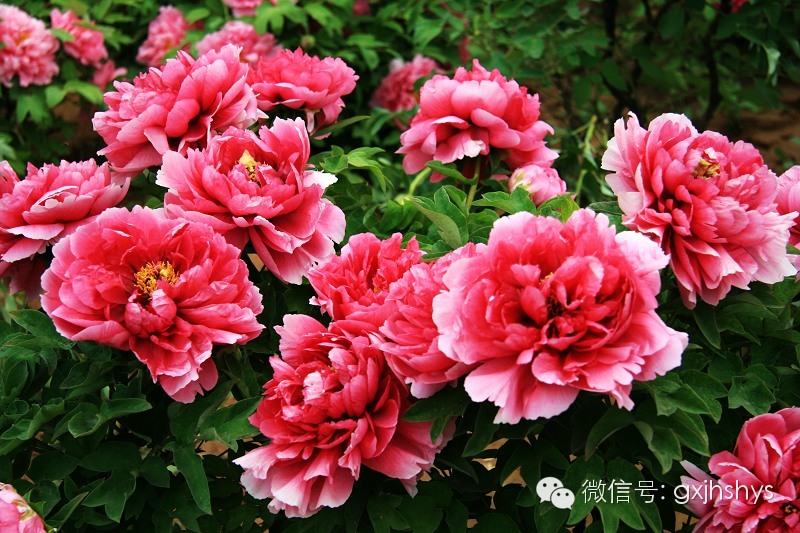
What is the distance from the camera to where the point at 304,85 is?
1.29 metres

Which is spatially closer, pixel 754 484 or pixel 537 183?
pixel 754 484

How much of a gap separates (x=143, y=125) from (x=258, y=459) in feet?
1.54

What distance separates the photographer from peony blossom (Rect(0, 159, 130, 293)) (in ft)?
3.54

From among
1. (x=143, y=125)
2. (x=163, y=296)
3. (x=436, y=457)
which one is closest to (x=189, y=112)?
(x=143, y=125)

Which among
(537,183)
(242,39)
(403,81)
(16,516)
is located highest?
(537,183)

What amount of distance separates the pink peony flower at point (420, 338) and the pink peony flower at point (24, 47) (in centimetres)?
253

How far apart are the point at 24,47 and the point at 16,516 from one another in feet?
8.14

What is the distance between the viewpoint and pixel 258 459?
3.04 feet

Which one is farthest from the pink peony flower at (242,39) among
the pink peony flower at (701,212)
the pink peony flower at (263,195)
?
the pink peony flower at (701,212)

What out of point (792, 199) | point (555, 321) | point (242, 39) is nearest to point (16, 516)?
point (555, 321)

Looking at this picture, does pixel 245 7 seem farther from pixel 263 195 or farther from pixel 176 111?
pixel 263 195

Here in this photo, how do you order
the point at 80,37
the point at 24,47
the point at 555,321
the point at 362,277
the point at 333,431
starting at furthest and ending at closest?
the point at 80,37, the point at 24,47, the point at 362,277, the point at 333,431, the point at 555,321

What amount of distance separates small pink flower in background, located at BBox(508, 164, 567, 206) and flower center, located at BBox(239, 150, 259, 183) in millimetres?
392

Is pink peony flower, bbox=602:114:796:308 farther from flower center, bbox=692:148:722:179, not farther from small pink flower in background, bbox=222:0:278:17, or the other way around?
small pink flower in background, bbox=222:0:278:17
